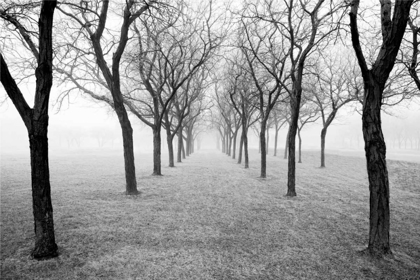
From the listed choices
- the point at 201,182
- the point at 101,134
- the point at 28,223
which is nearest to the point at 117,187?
the point at 201,182

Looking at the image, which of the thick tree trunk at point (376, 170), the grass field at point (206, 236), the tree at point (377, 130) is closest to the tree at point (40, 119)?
the grass field at point (206, 236)

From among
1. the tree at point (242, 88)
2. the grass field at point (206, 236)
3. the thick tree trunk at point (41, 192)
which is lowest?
the grass field at point (206, 236)

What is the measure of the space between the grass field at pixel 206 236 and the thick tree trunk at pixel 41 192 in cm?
28

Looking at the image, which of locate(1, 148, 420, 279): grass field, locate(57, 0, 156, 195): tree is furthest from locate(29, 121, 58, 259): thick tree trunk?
locate(57, 0, 156, 195): tree

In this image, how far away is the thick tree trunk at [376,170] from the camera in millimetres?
5113

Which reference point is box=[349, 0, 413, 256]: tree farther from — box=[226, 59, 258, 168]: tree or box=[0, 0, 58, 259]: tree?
box=[226, 59, 258, 168]: tree

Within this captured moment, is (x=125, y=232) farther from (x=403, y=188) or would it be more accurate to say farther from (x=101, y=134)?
(x=101, y=134)

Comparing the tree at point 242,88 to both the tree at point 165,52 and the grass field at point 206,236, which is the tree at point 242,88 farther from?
the grass field at point 206,236

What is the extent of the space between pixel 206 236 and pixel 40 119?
4621 mm

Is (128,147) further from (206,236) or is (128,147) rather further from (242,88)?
(242,88)

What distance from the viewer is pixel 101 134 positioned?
354 feet

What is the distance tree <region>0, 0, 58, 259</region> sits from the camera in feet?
14.4

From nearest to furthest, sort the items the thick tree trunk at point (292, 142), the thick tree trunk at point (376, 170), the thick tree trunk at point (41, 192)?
1. the thick tree trunk at point (41, 192)
2. the thick tree trunk at point (376, 170)
3. the thick tree trunk at point (292, 142)

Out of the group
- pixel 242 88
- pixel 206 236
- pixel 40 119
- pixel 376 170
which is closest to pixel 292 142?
pixel 376 170
